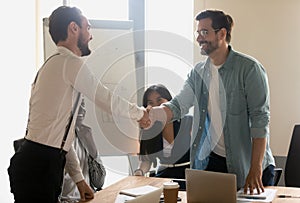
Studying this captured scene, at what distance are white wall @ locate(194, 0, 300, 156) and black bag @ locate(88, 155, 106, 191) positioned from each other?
1743mm

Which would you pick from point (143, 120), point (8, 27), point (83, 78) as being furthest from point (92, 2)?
point (83, 78)

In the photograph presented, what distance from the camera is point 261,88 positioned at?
2.32m

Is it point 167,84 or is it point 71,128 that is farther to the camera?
point 167,84

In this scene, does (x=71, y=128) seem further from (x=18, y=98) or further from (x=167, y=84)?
(x=18, y=98)

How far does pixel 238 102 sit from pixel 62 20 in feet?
3.33

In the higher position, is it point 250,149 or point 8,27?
point 8,27

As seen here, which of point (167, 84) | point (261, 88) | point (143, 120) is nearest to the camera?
point (261, 88)

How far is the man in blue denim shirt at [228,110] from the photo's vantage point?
7.60ft

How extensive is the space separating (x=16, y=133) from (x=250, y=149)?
8.68ft

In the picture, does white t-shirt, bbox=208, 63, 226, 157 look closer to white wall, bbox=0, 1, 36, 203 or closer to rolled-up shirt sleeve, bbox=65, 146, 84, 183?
rolled-up shirt sleeve, bbox=65, 146, 84, 183

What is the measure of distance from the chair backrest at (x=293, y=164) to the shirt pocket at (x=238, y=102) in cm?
134

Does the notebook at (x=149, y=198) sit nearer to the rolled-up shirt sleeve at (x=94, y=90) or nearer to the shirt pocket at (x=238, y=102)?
the rolled-up shirt sleeve at (x=94, y=90)

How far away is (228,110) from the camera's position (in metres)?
2.42

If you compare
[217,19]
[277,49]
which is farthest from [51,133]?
[277,49]
